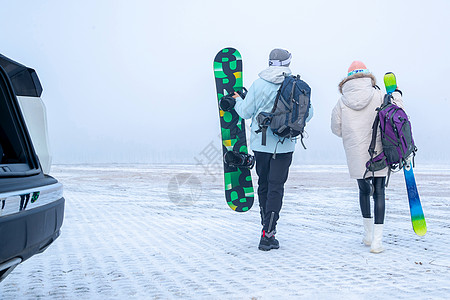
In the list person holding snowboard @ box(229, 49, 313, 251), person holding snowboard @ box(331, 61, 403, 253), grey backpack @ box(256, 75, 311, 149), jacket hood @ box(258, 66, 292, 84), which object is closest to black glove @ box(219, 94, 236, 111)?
person holding snowboard @ box(229, 49, 313, 251)

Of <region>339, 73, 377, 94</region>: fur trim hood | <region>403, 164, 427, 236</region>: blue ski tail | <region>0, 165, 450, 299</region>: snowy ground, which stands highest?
<region>339, 73, 377, 94</region>: fur trim hood

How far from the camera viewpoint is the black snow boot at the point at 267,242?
371 cm

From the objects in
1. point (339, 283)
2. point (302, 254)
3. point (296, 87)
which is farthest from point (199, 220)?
point (339, 283)

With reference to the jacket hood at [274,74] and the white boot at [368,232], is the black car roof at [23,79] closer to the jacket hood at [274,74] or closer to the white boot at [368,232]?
the jacket hood at [274,74]

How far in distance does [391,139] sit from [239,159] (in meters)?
1.66

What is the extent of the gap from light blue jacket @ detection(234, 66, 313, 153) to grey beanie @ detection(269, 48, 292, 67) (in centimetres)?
7

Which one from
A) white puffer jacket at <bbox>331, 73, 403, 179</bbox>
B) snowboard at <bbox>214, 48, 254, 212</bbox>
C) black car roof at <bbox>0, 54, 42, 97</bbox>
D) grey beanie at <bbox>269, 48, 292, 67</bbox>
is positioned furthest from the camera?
snowboard at <bbox>214, 48, 254, 212</bbox>

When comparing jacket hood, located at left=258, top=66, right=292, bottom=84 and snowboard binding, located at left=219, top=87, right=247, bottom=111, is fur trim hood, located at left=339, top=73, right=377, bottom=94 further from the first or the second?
snowboard binding, located at left=219, top=87, right=247, bottom=111

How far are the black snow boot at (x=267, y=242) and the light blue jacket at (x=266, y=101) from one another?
32.2 inches

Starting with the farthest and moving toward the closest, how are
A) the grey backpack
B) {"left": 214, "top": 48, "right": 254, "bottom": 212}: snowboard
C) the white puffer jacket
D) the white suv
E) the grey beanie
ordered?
{"left": 214, "top": 48, "right": 254, "bottom": 212}: snowboard
the grey beanie
the white puffer jacket
the grey backpack
the white suv

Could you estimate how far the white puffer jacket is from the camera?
3797 mm

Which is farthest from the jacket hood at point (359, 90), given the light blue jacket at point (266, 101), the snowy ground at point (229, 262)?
the snowy ground at point (229, 262)

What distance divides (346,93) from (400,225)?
2.28 metres

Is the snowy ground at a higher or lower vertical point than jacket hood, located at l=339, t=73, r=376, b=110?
lower
